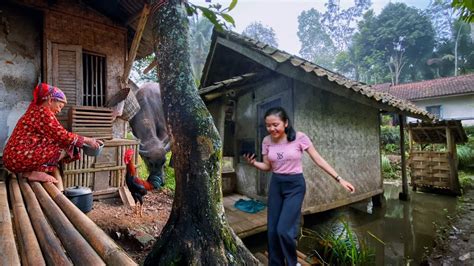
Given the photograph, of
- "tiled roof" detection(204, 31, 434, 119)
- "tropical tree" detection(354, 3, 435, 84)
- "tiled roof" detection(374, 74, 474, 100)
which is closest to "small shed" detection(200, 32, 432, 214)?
"tiled roof" detection(204, 31, 434, 119)

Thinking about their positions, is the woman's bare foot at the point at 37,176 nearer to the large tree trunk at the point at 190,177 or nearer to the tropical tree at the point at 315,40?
the large tree trunk at the point at 190,177

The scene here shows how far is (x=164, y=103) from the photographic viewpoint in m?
1.93

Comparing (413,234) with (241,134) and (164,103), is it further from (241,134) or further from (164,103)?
(164,103)

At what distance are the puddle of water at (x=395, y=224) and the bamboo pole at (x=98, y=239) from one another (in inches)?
151

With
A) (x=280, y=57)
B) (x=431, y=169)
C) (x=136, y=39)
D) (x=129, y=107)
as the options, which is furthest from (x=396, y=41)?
(x=129, y=107)

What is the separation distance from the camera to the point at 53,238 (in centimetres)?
128

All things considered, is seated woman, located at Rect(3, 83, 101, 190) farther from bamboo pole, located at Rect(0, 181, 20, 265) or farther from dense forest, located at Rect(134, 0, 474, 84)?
dense forest, located at Rect(134, 0, 474, 84)

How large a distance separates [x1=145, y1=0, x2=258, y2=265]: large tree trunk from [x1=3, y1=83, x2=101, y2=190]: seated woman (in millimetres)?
1417

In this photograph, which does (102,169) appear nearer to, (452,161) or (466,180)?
(452,161)

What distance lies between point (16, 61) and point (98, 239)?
19.0ft

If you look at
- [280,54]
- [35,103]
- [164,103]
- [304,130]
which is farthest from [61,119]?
[304,130]

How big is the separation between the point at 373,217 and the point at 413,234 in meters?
1.12

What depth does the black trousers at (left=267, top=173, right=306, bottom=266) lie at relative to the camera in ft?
8.98

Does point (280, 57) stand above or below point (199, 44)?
below
